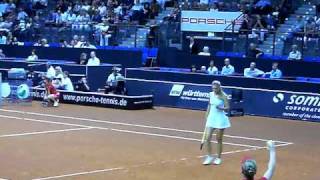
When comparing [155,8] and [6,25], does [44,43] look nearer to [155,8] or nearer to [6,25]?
[6,25]

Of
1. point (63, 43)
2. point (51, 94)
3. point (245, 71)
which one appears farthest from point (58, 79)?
point (63, 43)

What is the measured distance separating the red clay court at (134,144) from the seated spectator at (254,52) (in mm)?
5417

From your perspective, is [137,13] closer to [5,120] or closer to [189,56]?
[189,56]

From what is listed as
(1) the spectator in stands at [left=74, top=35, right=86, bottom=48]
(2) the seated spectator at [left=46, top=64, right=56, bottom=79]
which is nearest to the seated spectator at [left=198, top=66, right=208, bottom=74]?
(2) the seated spectator at [left=46, top=64, right=56, bottom=79]

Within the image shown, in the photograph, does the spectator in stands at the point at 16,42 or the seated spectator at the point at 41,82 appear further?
the spectator in stands at the point at 16,42

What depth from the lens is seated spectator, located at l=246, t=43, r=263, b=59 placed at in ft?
107

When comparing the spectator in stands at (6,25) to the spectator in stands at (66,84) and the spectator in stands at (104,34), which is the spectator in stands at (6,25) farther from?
the spectator in stands at (66,84)

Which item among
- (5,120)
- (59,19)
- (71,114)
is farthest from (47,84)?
(59,19)

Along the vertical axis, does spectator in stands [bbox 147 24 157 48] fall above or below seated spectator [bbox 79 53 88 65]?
above

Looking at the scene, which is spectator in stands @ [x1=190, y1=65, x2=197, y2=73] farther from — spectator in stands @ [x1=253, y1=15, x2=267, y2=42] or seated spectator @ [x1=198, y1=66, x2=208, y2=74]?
spectator in stands @ [x1=253, y1=15, x2=267, y2=42]

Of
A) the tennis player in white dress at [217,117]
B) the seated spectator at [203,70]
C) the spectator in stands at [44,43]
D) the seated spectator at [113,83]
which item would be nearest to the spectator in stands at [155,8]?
the spectator in stands at [44,43]

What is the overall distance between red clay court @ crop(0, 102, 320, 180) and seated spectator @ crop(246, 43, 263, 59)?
5417 millimetres

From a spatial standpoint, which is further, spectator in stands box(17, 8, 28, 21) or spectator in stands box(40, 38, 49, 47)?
spectator in stands box(17, 8, 28, 21)

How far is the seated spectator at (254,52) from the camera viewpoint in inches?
1284
